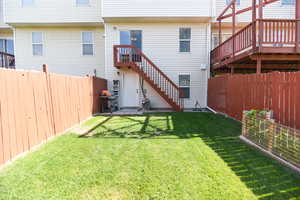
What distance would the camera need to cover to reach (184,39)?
980cm

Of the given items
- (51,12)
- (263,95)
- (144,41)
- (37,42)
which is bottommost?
(263,95)

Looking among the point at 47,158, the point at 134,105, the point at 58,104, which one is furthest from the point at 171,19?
the point at 47,158

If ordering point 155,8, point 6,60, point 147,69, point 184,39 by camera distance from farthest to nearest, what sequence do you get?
point 6,60
point 184,39
point 147,69
point 155,8

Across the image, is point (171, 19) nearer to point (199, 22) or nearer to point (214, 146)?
point (199, 22)

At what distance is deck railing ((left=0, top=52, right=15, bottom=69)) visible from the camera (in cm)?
1066

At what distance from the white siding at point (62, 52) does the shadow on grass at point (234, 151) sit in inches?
233

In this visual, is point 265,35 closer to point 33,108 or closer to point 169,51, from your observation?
point 169,51

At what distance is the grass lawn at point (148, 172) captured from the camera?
227cm

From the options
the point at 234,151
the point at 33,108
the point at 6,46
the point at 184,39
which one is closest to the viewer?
the point at 234,151

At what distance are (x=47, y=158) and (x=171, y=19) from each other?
8.62 m

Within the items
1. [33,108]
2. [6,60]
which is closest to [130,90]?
[33,108]

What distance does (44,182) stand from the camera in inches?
99.6

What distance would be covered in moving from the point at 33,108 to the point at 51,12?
8.35 metres

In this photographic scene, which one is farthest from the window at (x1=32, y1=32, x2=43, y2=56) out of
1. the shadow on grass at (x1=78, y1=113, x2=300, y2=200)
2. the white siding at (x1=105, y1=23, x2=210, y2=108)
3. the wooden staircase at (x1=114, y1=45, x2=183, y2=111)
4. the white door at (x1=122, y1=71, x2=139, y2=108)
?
the shadow on grass at (x1=78, y1=113, x2=300, y2=200)
